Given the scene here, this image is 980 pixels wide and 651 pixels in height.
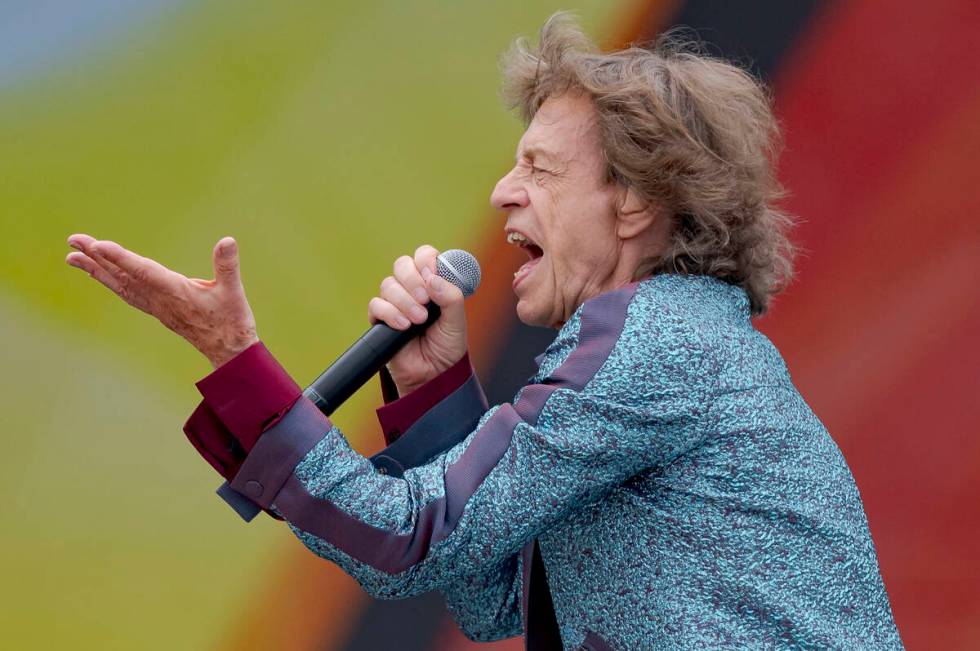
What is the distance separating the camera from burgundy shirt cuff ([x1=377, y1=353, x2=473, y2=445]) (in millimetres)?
1545

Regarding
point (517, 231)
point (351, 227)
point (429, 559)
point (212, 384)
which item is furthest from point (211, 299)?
point (351, 227)

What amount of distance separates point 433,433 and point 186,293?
0.40 meters

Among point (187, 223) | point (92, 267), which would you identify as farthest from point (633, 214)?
point (187, 223)

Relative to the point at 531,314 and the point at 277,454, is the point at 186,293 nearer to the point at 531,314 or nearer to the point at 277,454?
the point at 277,454

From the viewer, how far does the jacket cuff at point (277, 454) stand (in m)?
1.28

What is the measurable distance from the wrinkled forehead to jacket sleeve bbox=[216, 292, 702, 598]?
35cm

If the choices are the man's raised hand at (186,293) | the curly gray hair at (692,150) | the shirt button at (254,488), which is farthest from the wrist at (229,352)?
the curly gray hair at (692,150)

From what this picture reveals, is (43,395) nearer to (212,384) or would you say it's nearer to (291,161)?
(291,161)

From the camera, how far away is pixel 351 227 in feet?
7.32

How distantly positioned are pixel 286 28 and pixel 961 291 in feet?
4.69

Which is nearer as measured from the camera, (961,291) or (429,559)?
(429,559)

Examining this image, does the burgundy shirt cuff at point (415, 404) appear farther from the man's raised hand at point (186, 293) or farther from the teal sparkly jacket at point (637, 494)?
the man's raised hand at point (186, 293)

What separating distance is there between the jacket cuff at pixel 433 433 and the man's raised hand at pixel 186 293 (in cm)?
27

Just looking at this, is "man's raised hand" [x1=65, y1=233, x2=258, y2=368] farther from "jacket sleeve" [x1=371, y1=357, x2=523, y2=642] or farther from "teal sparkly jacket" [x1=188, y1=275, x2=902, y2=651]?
"jacket sleeve" [x1=371, y1=357, x2=523, y2=642]
